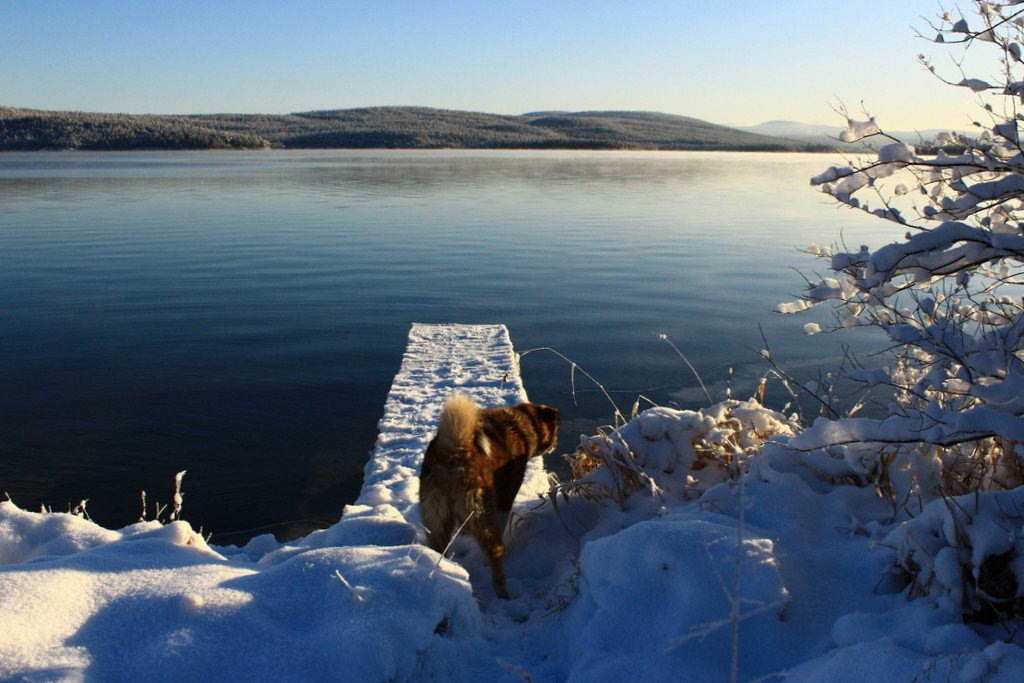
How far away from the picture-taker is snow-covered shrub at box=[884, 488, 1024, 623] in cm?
250

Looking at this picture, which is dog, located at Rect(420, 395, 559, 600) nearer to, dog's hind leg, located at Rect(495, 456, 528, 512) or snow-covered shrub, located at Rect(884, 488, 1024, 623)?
dog's hind leg, located at Rect(495, 456, 528, 512)

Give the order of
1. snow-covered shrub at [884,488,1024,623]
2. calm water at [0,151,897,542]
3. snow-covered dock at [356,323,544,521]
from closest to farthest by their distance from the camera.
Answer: snow-covered shrub at [884,488,1024,623] → snow-covered dock at [356,323,544,521] → calm water at [0,151,897,542]

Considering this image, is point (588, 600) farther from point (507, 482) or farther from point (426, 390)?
point (426, 390)

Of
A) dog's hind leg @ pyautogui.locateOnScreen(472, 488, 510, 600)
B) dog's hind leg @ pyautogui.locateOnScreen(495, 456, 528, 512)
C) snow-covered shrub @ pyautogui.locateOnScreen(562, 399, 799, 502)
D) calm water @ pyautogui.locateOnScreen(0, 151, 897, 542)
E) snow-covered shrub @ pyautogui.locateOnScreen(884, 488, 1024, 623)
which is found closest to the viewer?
snow-covered shrub @ pyautogui.locateOnScreen(884, 488, 1024, 623)

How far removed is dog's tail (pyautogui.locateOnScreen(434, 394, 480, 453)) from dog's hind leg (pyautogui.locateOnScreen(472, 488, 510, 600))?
295 mm

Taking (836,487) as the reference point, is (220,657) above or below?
below

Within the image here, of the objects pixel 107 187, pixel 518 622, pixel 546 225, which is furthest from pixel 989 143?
pixel 107 187

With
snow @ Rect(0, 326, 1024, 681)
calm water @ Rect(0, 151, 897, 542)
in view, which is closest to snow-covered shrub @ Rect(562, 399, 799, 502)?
snow @ Rect(0, 326, 1024, 681)

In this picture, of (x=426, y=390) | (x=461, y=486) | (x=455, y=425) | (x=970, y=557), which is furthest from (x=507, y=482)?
(x=426, y=390)

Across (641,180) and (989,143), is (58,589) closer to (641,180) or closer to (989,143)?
(989,143)

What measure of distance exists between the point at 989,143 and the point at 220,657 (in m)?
4.30

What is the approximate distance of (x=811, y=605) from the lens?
9.34ft

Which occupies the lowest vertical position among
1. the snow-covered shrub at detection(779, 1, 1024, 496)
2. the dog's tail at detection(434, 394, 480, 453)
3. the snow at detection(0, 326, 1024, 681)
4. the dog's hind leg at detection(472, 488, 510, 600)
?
the dog's hind leg at detection(472, 488, 510, 600)

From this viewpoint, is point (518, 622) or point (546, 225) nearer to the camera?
point (518, 622)
